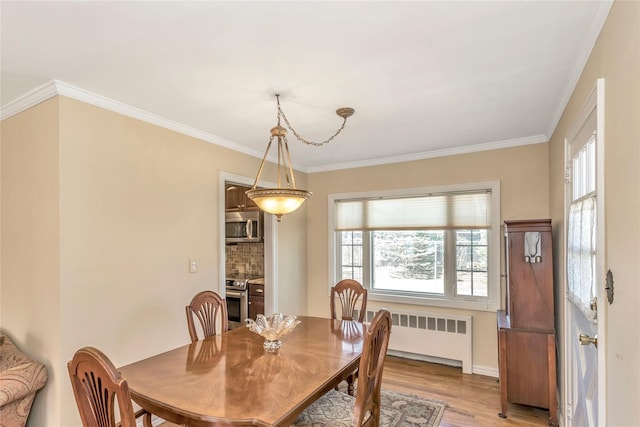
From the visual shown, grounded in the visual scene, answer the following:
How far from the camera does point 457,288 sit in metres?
3.79

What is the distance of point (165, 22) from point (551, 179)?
3.34 meters

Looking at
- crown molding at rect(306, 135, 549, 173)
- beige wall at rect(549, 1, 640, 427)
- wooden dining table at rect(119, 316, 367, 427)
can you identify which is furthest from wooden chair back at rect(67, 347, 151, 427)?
crown molding at rect(306, 135, 549, 173)

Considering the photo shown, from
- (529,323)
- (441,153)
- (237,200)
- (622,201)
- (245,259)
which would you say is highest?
(441,153)

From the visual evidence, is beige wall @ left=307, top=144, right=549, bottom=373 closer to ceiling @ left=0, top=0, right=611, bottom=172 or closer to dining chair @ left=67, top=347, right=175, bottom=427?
ceiling @ left=0, top=0, right=611, bottom=172

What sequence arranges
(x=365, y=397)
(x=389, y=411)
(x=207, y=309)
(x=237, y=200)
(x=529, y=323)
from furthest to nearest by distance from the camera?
(x=237, y=200) < (x=389, y=411) < (x=529, y=323) < (x=207, y=309) < (x=365, y=397)

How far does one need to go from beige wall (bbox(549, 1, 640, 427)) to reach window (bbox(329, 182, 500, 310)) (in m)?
2.22

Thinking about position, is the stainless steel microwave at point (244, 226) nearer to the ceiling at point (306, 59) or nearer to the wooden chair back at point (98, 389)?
the ceiling at point (306, 59)

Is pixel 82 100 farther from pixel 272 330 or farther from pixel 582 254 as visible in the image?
pixel 582 254

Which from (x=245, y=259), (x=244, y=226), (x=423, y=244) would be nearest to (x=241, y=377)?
(x=423, y=244)

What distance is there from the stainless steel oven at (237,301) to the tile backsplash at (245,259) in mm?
427

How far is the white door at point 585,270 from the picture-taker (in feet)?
4.90

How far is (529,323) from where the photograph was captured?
108 inches

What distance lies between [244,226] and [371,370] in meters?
3.42

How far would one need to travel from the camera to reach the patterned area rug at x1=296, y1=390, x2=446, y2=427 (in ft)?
6.20
